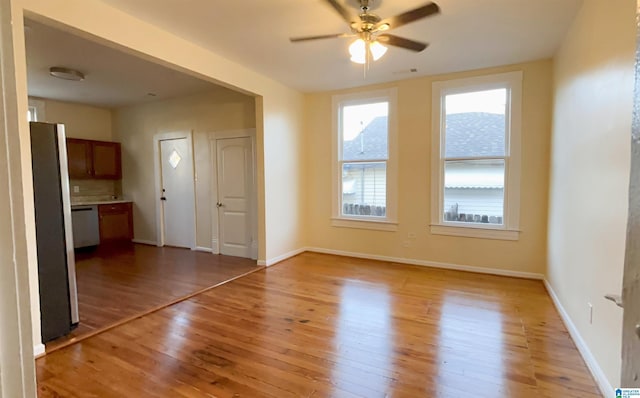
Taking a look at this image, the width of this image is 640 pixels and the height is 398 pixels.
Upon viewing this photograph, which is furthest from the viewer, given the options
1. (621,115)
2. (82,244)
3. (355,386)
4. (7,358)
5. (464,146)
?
(82,244)

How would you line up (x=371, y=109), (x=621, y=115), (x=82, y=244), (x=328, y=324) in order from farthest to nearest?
(x=82, y=244) → (x=371, y=109) → (x=328, y=324) → (x=621, y=115)

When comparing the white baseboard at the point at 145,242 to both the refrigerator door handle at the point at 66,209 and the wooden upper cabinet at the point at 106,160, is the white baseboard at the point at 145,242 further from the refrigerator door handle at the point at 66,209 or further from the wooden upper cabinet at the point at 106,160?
the refrigerator door handle at the point at 66,209

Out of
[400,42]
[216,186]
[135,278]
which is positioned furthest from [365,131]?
[135,278]

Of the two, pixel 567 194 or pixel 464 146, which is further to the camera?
pixel 464 146

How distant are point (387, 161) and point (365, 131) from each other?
2.02 ft

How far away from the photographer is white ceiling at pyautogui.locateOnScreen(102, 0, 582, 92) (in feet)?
8.89

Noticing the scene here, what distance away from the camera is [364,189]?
5.20 metres

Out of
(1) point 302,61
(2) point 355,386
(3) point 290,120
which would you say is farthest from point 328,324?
(3) point 290,120

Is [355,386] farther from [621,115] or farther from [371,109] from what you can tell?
[371,109]

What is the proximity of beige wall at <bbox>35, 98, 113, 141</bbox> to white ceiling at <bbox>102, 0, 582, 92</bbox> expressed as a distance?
4375 mm

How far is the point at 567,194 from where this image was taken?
2982 mm

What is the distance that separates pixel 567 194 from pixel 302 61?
10.3 ft

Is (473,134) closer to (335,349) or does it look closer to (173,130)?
(335,349)

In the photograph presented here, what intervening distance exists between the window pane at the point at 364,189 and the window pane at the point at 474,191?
94 cm
